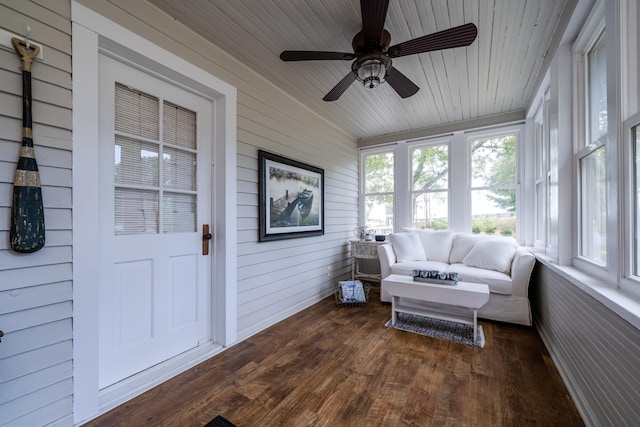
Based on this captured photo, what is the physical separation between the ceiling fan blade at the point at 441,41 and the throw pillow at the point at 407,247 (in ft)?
7.98

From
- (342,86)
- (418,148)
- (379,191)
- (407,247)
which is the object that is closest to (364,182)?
(379,191)

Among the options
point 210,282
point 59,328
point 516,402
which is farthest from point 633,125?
point 59,328

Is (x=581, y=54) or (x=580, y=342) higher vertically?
(x=581, y=54)

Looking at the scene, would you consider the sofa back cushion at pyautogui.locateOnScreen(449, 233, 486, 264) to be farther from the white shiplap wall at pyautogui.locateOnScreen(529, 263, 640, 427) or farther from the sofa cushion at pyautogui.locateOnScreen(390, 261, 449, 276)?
the white shiplap wall at pyautogui.locateOnScreen(529, 263, 640, 427)

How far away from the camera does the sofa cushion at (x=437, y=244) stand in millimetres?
3637

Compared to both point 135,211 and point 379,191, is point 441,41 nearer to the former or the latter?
point 135,211

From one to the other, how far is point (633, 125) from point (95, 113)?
110 inches

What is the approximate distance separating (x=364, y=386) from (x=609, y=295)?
143 cm

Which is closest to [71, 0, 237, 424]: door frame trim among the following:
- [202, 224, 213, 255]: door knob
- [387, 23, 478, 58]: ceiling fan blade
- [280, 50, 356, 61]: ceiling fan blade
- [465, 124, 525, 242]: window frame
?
[202, 224, 213, 255]: door knob

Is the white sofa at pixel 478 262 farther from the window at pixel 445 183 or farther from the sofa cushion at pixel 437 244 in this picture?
the window at pixel 445 183

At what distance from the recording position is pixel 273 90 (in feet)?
9.16

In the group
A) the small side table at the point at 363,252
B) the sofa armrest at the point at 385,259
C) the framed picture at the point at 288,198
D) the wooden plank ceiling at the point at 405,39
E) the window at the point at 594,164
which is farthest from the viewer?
the small side table at the point at 363,252

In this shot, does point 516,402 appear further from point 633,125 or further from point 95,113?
point 95,113

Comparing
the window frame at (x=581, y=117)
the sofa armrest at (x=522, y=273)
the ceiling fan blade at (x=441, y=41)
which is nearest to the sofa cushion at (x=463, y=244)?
the sofa armrest at (x=522, y=273)
